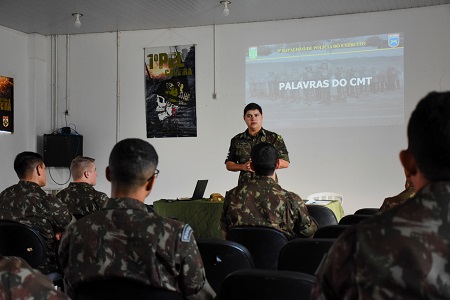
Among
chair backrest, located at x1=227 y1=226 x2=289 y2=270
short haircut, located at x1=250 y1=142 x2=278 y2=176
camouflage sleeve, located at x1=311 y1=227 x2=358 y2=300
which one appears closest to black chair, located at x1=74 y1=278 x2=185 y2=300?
camouflage sleeve, located at x1=311 y1=227 x2=358 y2=300

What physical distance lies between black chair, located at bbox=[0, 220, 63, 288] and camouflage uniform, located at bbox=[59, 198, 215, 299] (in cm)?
148

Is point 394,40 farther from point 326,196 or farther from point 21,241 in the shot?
point 21,241

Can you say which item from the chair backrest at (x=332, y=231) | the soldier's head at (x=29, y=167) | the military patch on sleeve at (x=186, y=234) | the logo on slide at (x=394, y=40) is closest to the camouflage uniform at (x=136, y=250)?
the military patch on sleeve at (x=186, y=234)

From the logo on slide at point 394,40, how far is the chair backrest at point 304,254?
5373mm

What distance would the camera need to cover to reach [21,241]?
321 centimetres

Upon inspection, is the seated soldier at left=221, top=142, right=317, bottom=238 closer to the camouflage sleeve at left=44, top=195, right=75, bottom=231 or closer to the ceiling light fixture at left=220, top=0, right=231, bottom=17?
the camouflage sleeve at left=44, top=195, right=75, bottom=231

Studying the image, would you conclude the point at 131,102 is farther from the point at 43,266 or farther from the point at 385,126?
the point at 43,266

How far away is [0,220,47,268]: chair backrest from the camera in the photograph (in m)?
3.18

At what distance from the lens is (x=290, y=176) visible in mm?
7484

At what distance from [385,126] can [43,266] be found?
4.96 metres

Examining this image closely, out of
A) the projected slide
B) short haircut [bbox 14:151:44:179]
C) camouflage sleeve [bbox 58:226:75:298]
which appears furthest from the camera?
the projected slide

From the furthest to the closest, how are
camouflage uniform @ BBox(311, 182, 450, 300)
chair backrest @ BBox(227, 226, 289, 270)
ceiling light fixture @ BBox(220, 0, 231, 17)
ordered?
ceiling light fixture @ BBox(220, 0, 231, 17) < chair backrest @ BBox(227, 226, 289, 270) < camouflage uniform @ BBox(311, 182, 450, 300)

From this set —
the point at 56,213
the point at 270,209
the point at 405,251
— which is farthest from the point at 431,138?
the point at 56,213

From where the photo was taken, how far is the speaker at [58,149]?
27.1 feet
